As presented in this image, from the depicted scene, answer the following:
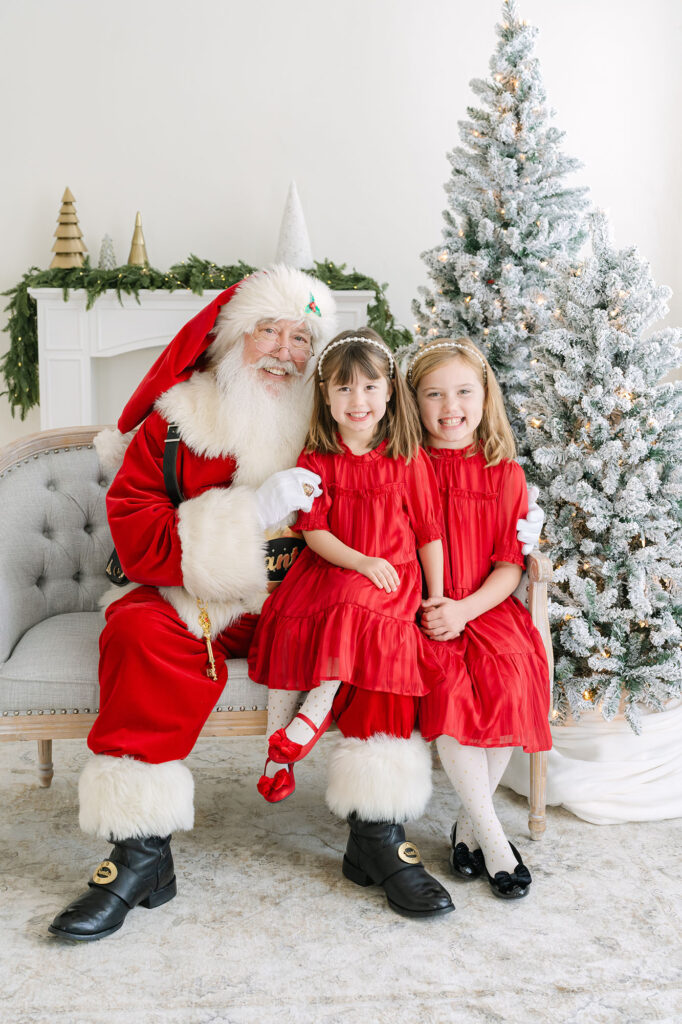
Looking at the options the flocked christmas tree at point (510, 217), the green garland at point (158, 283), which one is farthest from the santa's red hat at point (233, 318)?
the green garland at point (158, 283)

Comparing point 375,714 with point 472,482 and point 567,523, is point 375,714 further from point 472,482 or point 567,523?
point 567,523

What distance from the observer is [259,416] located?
241 centimetres

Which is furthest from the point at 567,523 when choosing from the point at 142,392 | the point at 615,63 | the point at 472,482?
the point at 615,63

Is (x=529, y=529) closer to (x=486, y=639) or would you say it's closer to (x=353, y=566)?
(x=486, y=639)

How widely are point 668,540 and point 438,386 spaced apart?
0.88 meters

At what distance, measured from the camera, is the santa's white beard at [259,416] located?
7.84 feet

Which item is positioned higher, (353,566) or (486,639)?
(353,566)

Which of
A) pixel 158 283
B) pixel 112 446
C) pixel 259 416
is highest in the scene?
pixel 158 283

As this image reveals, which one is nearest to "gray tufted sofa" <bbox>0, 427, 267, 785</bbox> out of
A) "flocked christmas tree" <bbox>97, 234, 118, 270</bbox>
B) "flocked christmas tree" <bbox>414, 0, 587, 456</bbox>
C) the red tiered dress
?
the red tiered dress

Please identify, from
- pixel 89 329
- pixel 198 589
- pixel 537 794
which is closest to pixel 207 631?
pixel 198 589

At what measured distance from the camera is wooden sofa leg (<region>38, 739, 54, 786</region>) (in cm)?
283

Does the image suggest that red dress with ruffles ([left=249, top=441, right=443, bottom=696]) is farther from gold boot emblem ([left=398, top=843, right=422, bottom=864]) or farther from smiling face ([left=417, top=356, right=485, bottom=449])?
gold boot emblem ([left=398, top=843, right=422, bottom=864])

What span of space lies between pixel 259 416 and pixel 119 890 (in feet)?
4.05

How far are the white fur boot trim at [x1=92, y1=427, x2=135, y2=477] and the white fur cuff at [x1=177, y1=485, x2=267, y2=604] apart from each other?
0.43 meters
